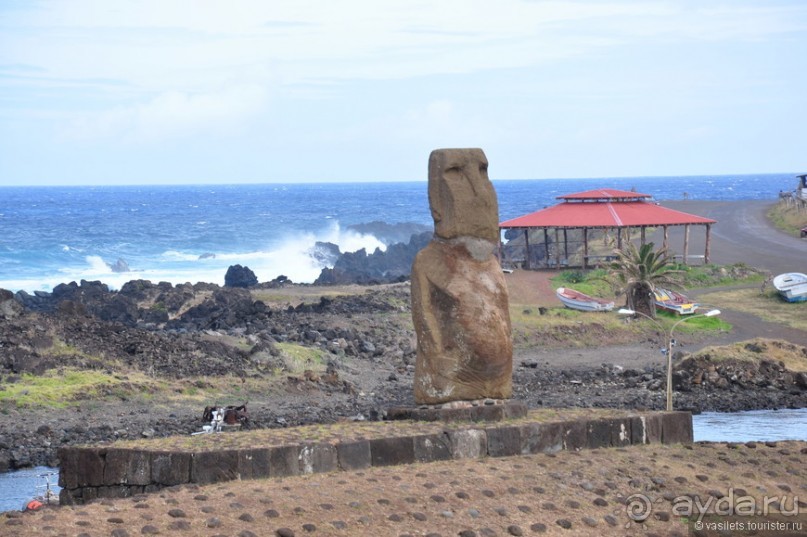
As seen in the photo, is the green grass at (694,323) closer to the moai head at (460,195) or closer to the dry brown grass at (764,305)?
the dry brown grass at (764,305)

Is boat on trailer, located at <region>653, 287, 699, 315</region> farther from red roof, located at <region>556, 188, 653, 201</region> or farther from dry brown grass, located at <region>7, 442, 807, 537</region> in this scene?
dry brown grass, located at <region>7, 442, 807, 537</region>

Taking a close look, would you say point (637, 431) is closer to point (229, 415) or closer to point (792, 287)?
point (229, 415)

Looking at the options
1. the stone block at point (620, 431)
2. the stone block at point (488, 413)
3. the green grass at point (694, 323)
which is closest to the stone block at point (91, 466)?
the stone block at point (488, 413)

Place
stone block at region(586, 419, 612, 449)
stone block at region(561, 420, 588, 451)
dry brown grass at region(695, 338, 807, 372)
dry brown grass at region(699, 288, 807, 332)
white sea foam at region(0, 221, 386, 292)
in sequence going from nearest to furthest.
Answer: stone block at region(561, 420, 588, 451) → stone block at region(586, 419, 612, 449) → dry brown grass at region(695, 338, 807, 372) → dry brown grass at region(699, 288, 807, 332) → white sea foam at region(0, 221, 386, 292)

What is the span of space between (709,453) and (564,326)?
79.2 feet

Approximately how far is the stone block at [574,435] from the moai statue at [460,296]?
1.29 metres

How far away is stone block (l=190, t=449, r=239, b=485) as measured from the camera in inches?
554

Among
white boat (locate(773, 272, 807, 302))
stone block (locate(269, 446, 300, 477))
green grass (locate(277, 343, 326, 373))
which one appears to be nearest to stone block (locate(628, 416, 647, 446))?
stone block (locate(269, 446, 300, 477))

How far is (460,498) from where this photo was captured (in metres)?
13.8

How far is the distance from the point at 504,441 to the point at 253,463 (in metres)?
3.28

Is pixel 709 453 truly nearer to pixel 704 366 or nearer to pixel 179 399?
pixel 179 399

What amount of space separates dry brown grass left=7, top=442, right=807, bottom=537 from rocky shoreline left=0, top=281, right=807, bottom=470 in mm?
10184

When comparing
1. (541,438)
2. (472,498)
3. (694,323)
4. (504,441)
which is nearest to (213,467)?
(472,498)

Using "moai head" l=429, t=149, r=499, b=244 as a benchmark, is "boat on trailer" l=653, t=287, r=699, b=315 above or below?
below
